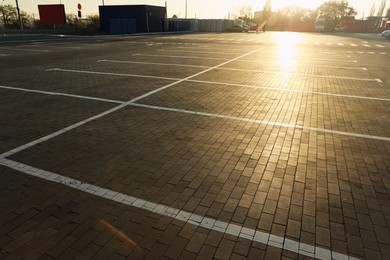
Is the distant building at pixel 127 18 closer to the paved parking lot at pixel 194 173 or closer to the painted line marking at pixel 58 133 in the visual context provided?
the paved parking lot at pixel 194 173

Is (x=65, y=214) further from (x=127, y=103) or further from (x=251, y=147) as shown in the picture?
(x=127, y=103)

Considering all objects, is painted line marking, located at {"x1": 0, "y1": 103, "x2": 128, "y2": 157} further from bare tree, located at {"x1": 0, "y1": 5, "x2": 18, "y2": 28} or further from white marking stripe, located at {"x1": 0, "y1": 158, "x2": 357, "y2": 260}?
bare tree, located at {"x1": 0, "y1": 5, "x2": 18, "y2": 28}

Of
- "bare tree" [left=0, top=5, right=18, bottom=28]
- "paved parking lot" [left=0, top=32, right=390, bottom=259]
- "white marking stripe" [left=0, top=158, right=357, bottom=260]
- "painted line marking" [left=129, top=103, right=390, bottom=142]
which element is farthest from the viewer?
"bare tree" [left=0, top=5, right=18, bottom=28]

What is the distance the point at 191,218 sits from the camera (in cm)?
398

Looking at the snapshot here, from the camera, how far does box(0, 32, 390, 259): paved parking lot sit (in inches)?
141

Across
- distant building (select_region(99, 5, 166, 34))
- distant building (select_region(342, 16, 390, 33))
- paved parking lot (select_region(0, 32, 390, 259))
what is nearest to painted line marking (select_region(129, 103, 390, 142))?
paved parking lot (select_region(0, 32, 390, 259))

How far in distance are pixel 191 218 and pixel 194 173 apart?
1.20 m

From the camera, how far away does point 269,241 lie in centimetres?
359

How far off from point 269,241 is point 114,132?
458 cm

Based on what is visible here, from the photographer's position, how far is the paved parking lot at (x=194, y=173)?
3.58 metres

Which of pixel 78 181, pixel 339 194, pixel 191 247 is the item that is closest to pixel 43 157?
pixel 78 181

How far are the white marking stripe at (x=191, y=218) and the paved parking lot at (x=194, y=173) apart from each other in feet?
0.06

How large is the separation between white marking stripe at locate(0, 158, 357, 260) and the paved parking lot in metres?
0.02

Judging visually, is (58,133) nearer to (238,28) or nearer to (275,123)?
(275,123)
